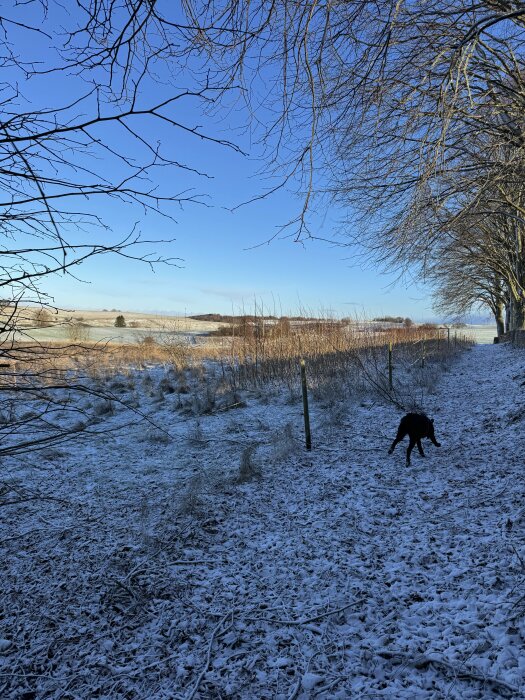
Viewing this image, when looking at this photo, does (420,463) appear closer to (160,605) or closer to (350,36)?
(160,605)

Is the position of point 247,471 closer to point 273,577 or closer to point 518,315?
point 273,577

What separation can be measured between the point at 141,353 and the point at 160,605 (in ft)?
48.7

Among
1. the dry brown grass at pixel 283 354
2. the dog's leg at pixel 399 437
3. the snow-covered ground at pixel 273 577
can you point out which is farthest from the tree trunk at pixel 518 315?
the dog's leg at pixel 399 437

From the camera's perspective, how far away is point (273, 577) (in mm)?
2527

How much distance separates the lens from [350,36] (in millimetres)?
2633

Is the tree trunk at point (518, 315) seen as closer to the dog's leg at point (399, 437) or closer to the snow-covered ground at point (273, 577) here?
the snow-covered ground at point (273, 577)

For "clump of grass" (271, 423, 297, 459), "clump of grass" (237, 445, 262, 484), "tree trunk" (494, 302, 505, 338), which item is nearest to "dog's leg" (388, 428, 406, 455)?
"clump of grass" (271, 423, 297, 459)

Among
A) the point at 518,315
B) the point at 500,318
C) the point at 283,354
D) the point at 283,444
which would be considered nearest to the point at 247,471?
the point at 283,444

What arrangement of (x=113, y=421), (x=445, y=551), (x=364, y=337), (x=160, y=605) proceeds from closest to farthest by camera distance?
1. (x=160, y=605)
2. (x=445, y=551)
3. (x=113, y=421)
4. (x=364, y=337)

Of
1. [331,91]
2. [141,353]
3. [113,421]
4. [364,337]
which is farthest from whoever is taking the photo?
[141,353]

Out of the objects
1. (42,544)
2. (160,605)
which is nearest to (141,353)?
(42,544)

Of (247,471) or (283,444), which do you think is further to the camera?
(283,444)

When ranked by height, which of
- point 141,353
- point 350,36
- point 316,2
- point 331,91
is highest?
point 331,91

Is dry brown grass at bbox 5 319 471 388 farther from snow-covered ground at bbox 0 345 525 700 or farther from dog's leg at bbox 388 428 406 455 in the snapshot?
snow-covered ground at bbox 0 345 525 700
